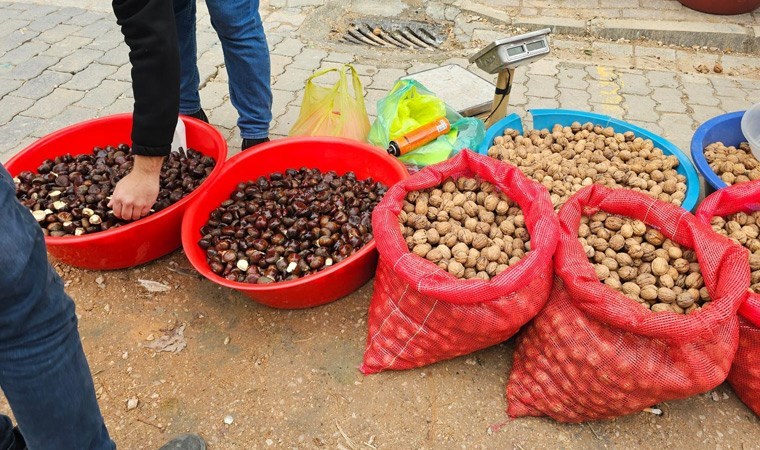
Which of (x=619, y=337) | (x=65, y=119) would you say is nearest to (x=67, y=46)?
(x=65, y=119)

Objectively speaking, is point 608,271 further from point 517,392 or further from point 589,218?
point 517,392

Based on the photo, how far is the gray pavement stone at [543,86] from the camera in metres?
3.84

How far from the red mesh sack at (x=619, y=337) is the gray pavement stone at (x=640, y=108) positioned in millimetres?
1917

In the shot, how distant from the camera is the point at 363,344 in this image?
2207mm

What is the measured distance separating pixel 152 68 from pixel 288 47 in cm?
287

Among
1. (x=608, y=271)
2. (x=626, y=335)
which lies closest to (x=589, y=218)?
(x=608, y=271)

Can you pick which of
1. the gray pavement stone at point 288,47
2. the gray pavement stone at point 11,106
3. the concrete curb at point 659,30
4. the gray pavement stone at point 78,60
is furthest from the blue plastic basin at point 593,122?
the gray pavement stone at point 78,60

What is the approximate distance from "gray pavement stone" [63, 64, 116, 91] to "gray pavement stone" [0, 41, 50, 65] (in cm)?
58

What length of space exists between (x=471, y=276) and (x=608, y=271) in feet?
1.58

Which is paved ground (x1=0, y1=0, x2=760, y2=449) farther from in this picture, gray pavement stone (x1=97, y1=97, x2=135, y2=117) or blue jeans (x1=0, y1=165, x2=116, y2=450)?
blue jeans (x1=0, y1=165, x2=116, y2=450)

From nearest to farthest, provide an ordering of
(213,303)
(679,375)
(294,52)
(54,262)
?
(679,375), (213,303), (54,262), (294,52)

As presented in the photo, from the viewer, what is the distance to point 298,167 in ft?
9.05

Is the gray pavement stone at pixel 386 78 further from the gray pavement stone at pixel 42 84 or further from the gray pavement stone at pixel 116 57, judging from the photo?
the gray pavement stone at pixel 42 84

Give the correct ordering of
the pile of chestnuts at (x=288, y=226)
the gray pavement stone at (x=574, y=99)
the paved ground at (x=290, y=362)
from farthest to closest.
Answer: the gray pavement stone at (x=574, y=99), the pile of chestnuts at (x=288, y=226), the paved ground at (x=290, y=362)
